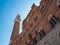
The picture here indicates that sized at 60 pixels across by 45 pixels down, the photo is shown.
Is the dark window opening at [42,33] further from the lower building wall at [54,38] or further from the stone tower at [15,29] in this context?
the stone tower at [15,29]

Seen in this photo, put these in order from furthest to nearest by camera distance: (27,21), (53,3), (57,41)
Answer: (27,21) < (53,3) < (57,41)

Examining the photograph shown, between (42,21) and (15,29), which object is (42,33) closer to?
(42,21)

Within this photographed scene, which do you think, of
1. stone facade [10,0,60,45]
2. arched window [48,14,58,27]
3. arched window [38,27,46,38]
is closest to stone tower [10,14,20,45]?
stone facade [10,0,60,45]

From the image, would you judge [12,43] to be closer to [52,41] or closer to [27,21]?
[27,21]

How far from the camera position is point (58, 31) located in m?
11.7

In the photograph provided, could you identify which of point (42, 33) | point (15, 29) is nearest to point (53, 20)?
point (42, 33)

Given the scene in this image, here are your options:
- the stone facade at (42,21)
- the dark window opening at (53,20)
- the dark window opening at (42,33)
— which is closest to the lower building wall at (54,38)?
the stone facade at (42,21)

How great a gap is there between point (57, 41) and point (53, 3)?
16.1 feet

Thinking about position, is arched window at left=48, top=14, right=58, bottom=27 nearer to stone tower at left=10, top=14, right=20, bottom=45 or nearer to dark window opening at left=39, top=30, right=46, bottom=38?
dark window opening at left=39, top=30, right=46, bottom=38

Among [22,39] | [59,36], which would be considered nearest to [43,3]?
[22,39]

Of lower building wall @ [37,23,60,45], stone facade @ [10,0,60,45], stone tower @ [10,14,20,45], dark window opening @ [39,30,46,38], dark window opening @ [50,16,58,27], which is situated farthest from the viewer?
stone tower @ [10,14,20,45]

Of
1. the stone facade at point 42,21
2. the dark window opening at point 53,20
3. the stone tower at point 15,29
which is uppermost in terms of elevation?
the stone tower at point 15,29

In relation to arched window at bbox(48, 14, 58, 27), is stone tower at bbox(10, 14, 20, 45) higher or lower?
higher

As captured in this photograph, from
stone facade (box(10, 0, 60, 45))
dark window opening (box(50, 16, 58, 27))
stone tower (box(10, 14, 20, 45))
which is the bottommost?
dark window opening (box(50, 16, 58, 27))
